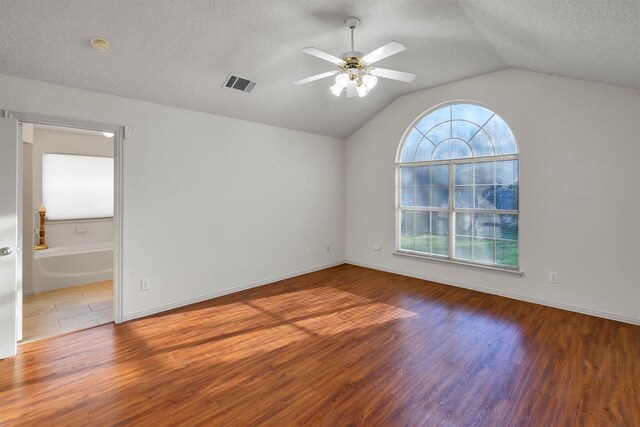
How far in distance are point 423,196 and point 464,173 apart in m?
0.74

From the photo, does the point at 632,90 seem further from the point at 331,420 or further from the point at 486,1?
the point at 331,420

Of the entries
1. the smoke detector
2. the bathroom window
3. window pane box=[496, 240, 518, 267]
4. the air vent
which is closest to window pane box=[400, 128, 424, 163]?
window pane box=[496, 240, 518, 267]

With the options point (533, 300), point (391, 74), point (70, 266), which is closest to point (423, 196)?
point (533, 300)

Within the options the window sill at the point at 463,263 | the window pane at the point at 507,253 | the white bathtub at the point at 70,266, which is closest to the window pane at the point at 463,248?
the window sill at the point at 463,263

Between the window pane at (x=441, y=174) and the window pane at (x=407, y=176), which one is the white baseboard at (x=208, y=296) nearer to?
the window pane at (x=407, y=176)

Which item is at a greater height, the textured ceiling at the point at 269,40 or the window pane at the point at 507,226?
the textured ceiling at the point at 269,40

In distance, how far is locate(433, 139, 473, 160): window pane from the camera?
4.55 meters

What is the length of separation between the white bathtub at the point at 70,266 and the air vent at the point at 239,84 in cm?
350

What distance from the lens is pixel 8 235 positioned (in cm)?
256

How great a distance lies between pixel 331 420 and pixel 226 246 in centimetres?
287

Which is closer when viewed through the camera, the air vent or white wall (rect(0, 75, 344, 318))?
white wall (rect(0, 75, 344, 318))

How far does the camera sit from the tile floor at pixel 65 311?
10.2ft

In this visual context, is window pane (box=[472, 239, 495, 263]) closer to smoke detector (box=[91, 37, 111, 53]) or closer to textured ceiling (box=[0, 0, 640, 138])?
textured ceiling (box=[0, 0, 640, 138])

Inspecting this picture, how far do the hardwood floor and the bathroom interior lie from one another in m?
1.11
